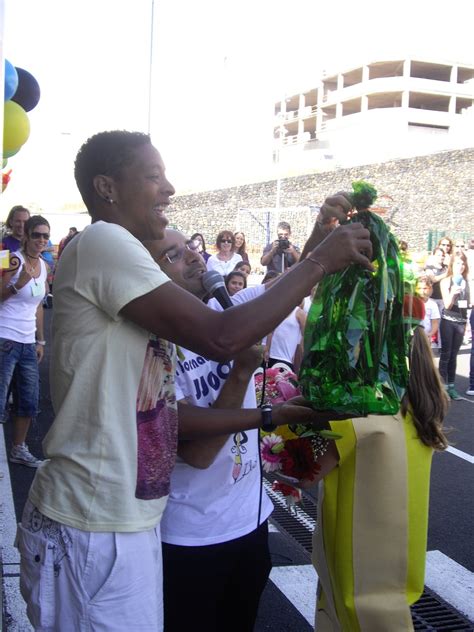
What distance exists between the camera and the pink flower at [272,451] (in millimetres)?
2414

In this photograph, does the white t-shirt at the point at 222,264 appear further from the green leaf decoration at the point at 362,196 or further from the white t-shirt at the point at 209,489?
the green leaf decoration at the point at 362,196

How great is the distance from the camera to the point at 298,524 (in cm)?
512

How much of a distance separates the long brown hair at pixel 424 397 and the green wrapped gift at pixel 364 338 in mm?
683

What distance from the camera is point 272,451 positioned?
95.7 inches

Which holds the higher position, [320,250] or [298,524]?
[320,250]

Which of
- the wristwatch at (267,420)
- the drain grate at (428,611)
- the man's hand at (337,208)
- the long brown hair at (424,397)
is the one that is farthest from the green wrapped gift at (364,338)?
the drain grate at (428,611)

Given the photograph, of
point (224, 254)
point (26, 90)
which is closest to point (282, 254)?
point (224, 254)

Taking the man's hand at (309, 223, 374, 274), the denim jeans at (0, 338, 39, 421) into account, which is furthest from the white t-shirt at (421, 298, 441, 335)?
the man's hand at (309, 223, 374, 274)

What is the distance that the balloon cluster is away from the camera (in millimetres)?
4855

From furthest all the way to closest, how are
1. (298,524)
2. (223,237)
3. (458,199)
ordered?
(458,199), (223,237), (298,524)

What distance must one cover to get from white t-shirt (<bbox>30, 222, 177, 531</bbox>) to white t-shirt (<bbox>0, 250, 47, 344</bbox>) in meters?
4.49

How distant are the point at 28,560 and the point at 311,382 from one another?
33.8 inches

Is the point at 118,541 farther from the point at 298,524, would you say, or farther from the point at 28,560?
the point at 298,524

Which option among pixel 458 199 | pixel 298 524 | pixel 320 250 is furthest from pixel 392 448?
pixel 458 199
